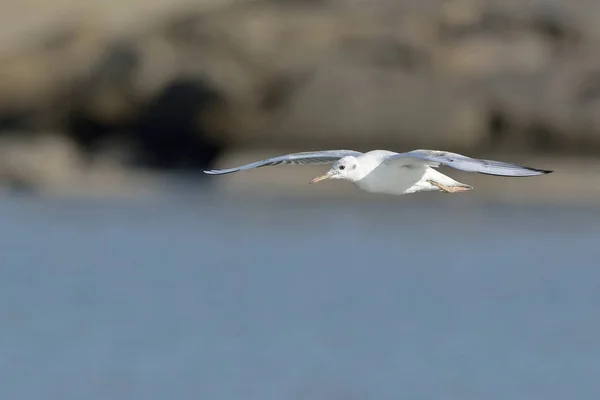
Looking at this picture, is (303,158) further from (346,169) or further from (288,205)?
(288,205)

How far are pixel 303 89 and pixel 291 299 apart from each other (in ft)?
42.3

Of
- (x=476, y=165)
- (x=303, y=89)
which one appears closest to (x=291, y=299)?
(x=476, y=165)

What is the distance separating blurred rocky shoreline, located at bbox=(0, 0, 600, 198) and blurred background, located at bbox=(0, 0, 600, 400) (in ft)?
0.21

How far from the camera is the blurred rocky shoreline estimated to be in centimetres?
3294

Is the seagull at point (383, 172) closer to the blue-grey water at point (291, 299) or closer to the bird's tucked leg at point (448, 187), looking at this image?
the bird's tucked leg at point (448, 187)

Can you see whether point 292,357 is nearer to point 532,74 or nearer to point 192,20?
point 532,74

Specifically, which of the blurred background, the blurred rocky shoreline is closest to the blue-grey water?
the blurred background

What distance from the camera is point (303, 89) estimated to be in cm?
3462

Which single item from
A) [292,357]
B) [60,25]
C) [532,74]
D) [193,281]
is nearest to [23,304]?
[193,281]

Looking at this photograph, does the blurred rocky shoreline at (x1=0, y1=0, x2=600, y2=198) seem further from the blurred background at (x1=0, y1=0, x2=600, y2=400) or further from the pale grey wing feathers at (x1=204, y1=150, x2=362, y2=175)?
the pale grey wing feathers at (x1=204, y1=150, x2=362, y2=175)

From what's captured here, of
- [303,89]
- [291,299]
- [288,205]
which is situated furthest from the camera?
[303,89]

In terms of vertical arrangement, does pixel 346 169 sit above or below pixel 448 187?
above

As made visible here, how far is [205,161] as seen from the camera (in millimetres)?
35031

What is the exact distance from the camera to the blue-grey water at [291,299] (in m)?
18.2
